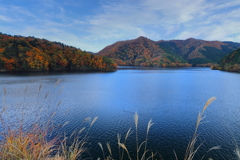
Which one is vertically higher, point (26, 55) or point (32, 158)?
point (26, 55)

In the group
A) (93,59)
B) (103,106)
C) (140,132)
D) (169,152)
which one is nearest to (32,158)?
(169,152)

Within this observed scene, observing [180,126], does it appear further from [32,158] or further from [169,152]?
[32,158]

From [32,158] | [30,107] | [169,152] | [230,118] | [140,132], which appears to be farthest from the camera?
[30,107]

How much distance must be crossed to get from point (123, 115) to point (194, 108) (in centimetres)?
1138

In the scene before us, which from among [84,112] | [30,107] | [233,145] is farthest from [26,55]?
[233,145]

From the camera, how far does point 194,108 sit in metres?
21.8

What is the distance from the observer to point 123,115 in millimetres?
19047

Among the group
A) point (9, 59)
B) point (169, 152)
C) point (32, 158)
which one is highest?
point (9, 59)

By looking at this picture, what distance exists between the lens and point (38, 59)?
300 ft

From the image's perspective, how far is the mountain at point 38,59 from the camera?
86375 millimetres

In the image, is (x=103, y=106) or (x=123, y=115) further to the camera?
(x=103, y=106)

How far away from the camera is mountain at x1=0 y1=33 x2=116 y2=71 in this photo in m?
86.4

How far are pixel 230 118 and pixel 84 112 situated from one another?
750 inches

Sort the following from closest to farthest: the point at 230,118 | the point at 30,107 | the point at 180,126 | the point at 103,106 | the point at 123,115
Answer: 1. the point at 180,126
2. the point at 230,118
3. the point at 123,115
4. the point at 30,107
5. the point at 103,106
